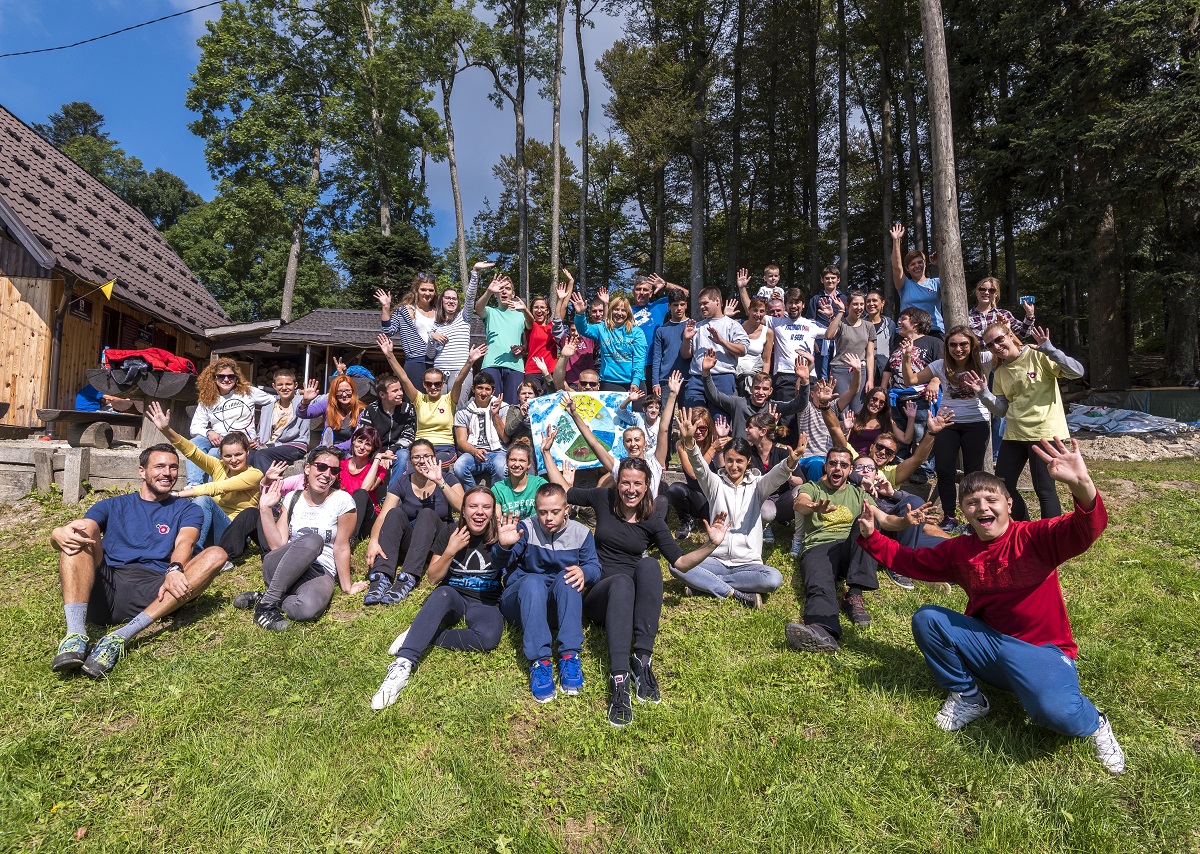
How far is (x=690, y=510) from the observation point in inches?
259

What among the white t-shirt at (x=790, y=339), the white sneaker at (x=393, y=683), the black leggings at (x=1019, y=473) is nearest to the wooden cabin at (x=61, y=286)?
the white sneaker at (x=393, y=683)

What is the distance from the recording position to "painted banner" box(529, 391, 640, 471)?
7.30 meters

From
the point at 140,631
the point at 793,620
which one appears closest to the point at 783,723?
the point at 793,620

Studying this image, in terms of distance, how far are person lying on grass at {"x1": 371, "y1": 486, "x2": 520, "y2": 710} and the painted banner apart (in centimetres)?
240

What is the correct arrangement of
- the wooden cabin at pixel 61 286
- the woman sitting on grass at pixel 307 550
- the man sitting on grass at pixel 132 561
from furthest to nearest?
the wooden cabin at pixel 61 286, the woman sitting on grass at pixel 307 550, the man sitting on grass at pixel 132 561

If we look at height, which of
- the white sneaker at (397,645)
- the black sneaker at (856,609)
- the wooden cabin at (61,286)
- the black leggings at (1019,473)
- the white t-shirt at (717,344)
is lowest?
the white sneaker at (397,645)

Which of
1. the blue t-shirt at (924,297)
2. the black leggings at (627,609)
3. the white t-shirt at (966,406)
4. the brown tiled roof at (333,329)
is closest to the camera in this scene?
the black leggings at (627,609)

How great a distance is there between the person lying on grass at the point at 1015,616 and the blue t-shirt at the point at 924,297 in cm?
549

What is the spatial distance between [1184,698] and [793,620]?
91.7 inches

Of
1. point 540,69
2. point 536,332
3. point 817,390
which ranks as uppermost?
point 540,69

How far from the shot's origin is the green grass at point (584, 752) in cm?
289

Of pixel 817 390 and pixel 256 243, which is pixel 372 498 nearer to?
pixel 817 390

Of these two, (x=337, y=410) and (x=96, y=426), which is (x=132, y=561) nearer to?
(x=337, y=410)

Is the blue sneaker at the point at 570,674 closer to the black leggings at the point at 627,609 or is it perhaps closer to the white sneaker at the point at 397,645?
the black leggings at the point at 627,609
